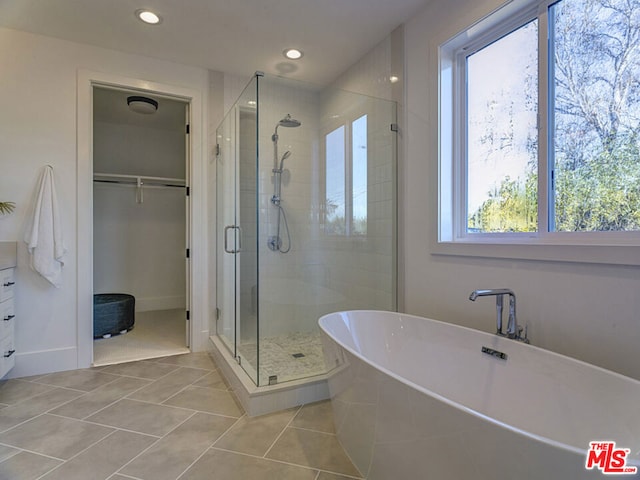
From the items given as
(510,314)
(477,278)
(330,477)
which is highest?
(477,278)

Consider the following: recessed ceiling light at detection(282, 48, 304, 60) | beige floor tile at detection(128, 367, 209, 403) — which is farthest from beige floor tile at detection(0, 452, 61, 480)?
recessed ceiling light at detection(282, 48, 304, 60)

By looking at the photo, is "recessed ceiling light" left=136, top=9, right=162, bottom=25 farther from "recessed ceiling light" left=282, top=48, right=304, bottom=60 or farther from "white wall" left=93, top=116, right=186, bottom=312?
"white wall" left=93, top=116, right=186, bottom=312

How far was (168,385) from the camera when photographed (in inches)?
98.4

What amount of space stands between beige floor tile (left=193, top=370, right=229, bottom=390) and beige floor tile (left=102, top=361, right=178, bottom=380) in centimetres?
36

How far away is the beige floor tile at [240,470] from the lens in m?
1.54

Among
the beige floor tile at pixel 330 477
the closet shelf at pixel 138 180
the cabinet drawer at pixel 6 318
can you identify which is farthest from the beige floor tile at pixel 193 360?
the closet shelf at pixel 138 180

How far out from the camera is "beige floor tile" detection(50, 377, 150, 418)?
2.10 meters

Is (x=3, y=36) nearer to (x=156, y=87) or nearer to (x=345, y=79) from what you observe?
(x=156, y=87)

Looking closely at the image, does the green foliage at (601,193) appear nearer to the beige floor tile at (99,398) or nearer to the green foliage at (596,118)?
the green foliage at (596,118)

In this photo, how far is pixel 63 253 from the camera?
2668mm

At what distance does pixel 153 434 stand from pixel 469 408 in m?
1.69

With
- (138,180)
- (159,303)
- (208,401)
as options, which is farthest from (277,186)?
(159,303)

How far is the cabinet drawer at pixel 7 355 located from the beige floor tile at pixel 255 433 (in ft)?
5.70

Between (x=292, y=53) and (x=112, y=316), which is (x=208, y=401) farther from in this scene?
(x=292, y=53)
